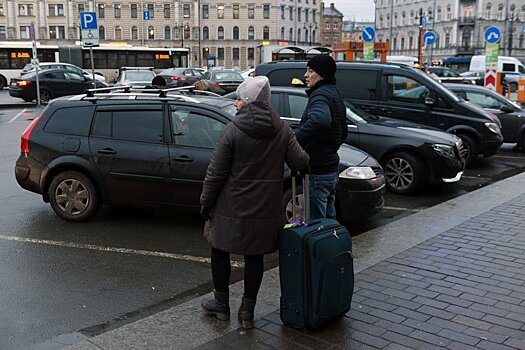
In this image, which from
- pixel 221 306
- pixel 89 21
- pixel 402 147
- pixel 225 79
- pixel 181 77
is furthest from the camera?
pixel 181 77

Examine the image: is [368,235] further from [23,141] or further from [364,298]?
[23,141]

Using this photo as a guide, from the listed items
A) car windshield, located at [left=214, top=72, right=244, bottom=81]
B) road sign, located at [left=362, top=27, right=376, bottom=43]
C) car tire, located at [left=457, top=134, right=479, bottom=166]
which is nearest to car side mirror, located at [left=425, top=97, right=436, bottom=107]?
car tire, located at [left=457, top=134, right=479, bottom=166]

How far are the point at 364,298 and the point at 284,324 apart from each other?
2.93ft

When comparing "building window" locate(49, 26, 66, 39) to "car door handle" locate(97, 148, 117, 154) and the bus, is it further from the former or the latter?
"car door handle" locate(97, 148, 117, 154)

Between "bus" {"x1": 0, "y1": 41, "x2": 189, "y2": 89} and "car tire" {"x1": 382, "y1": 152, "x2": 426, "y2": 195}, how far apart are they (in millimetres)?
37295

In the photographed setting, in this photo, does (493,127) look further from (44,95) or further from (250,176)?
(44,95)

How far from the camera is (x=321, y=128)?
501 centimetres

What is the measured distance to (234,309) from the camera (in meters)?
4.68

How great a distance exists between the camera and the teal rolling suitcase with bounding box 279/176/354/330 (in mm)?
4016

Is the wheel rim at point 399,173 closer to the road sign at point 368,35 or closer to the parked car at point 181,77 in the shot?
the road sign at point 368,35

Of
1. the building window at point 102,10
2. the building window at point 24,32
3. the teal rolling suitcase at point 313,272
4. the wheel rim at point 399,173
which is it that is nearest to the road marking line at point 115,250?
the teal rolling suitcase at point 313,272

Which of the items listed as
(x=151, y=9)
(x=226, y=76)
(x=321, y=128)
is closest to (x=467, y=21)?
(x=151, y=9)

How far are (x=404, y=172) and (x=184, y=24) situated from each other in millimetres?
104087

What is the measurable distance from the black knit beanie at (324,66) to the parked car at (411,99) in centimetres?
633
